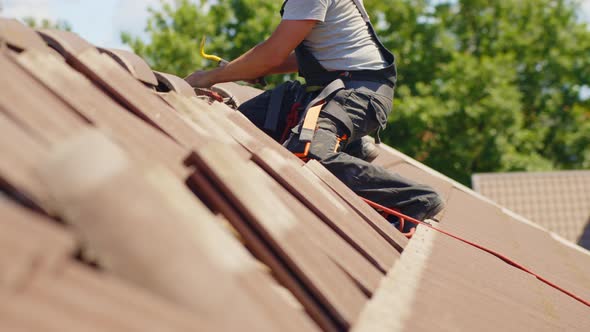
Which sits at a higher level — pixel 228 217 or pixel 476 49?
pixel 228 217

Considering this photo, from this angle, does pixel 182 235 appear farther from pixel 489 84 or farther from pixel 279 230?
pixel 489 84

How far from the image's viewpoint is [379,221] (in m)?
2.46

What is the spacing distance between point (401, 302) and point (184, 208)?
81 centimetres

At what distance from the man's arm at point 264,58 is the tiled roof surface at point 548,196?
422 inches

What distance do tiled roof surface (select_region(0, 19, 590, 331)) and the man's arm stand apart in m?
0.55

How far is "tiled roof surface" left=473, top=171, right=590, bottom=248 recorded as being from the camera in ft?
42.9

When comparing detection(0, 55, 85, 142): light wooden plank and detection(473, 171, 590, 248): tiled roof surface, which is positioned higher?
detection(0, 55, 85, 142): light wooden plank

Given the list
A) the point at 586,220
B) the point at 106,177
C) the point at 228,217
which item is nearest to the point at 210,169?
the point at 228,217

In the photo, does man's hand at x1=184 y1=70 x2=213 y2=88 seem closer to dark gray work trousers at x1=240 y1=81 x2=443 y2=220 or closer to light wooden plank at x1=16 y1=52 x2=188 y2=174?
dark gray work trousers at x1=240 y1=81 x2=443 y2=220

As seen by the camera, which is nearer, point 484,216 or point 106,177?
point 106,177

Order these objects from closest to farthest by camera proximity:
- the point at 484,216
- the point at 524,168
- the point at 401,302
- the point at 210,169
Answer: the point at 210,169 → the point at 401,302 → the point at 484,216 → the point at 524,168

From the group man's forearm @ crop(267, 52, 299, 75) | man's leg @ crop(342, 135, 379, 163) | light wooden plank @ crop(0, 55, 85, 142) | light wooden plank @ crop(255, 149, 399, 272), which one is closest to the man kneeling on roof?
man's leg @ crop(342, 135, 379, 163)

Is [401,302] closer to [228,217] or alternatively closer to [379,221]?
[228,217]

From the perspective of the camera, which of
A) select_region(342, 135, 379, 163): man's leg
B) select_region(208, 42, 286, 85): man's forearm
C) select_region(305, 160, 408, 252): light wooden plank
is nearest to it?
select_region(305, 160, 408, 252): light wooden plank
